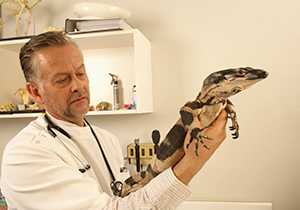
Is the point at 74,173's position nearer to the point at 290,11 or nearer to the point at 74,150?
the point at 74,150

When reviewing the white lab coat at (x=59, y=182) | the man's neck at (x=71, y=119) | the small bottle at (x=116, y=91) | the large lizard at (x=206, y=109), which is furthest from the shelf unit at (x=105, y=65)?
the large lizard at (x=206, y=109)

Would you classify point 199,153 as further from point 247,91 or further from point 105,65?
point 105,65

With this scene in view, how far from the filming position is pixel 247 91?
5.91ft

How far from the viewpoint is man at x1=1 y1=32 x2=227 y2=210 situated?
2.70 feet

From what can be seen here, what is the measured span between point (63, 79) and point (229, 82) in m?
0.46

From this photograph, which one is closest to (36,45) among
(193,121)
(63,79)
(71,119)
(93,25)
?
(63,79)

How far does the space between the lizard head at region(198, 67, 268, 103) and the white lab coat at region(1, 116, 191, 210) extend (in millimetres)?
201

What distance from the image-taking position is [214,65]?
1840 mm

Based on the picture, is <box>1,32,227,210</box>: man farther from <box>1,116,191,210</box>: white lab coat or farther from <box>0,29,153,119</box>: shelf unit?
<box>0,29,153,119</box>: shelf unit

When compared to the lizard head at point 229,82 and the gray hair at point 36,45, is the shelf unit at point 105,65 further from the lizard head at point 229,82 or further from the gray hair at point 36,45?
the lizard head at point 229,82


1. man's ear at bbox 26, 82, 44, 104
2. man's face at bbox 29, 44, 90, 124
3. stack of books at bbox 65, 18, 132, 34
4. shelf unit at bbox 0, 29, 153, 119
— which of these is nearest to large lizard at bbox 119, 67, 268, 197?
man's face at bbox 29, 44, 90, 124

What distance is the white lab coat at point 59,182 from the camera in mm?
823

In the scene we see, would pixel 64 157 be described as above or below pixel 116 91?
below

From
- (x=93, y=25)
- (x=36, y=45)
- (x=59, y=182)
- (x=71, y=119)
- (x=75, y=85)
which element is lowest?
(x=59, y=182)
